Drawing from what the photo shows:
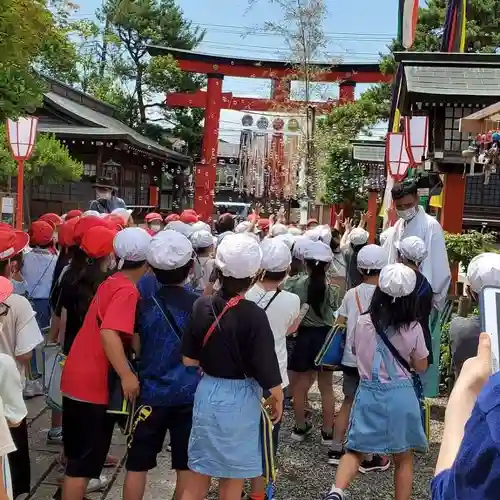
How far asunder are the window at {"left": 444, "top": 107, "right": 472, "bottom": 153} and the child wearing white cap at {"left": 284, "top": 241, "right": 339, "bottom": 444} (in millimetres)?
8072

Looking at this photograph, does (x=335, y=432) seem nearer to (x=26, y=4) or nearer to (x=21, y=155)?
(x=26, y=4)

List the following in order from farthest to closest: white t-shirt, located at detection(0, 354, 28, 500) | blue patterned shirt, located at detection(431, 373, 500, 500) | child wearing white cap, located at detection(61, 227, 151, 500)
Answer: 1. child wearing white cap, located at detection(61, 227, 151, 500)
2. white t-shirt, located at detection(0, 354, 28, 500)
3. blue patterned shirt, located at detection(431, 373, 500, 500)

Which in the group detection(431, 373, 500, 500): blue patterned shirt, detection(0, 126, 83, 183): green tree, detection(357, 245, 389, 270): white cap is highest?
detection(0, 126, 83, 183): green tree

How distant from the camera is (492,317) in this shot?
1.49m

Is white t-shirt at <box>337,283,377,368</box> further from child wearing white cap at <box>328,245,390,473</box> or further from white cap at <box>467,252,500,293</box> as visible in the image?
white cap at <box>467,252,500,293</box>

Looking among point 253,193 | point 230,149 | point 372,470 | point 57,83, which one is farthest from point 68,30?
point 230,149

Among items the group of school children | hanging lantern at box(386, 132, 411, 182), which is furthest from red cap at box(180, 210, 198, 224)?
hanging lantern at box(386, 132, 411, 182)

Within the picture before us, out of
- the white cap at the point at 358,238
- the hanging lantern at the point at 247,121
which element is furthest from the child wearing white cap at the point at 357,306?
the hanging lantern at the point at 247,121

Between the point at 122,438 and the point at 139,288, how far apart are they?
1881 mm

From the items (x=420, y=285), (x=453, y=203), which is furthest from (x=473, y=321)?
(x=453, y=203)

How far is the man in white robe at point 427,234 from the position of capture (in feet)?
15.1

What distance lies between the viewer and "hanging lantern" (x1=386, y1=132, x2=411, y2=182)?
1155 centimetres

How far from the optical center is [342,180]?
2416cm

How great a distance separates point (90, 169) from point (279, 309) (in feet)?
53.8
